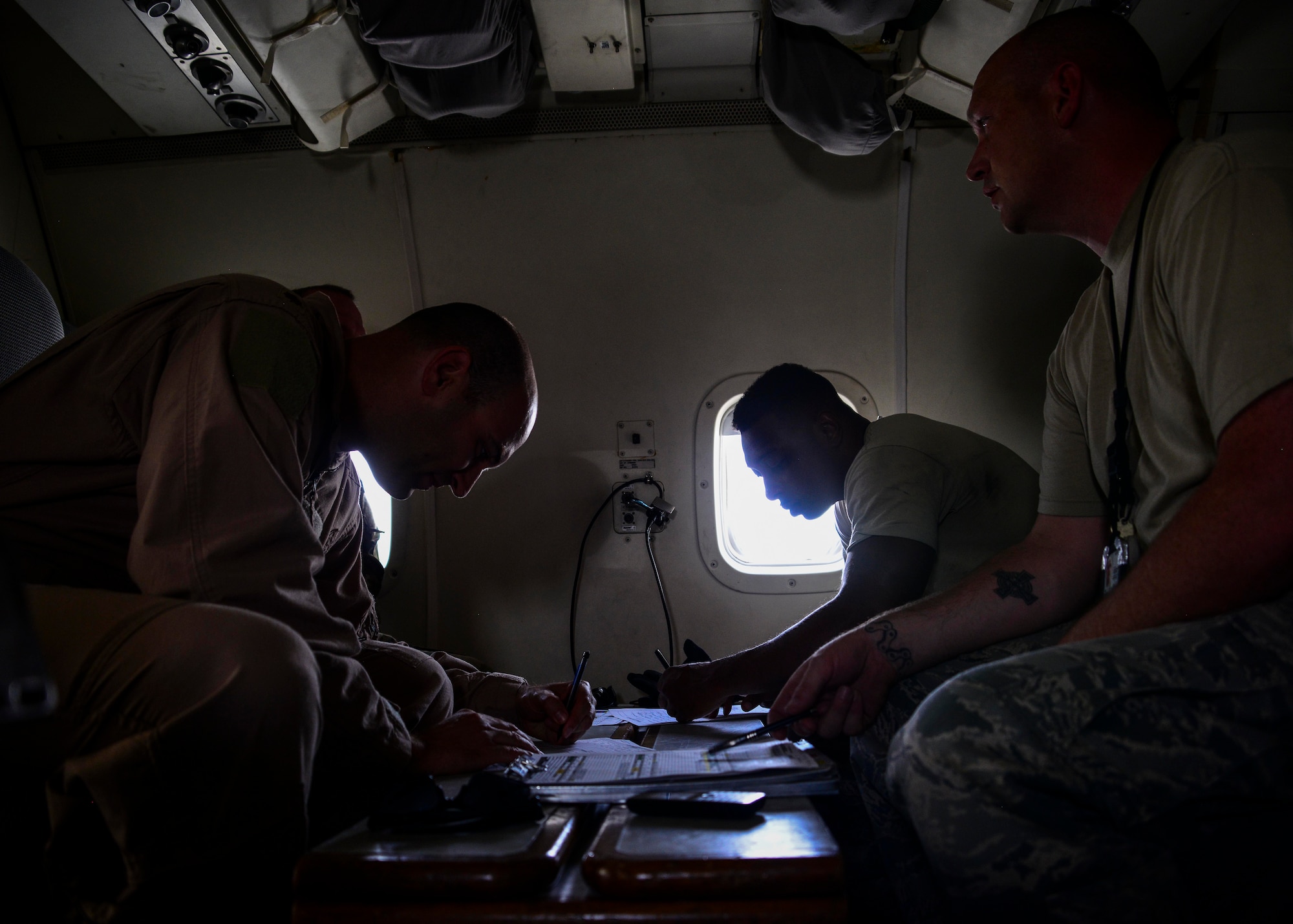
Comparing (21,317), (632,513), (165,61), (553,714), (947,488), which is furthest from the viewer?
(632,513)

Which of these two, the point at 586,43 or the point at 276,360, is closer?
the point at 276,360

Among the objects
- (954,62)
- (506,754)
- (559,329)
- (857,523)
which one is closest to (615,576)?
(559,329)

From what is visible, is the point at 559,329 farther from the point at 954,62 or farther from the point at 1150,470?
the point at 1150,470

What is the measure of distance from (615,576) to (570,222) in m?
1.49

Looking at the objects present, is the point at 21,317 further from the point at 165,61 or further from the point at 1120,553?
the point at 1120,553

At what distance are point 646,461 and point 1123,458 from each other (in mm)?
2021

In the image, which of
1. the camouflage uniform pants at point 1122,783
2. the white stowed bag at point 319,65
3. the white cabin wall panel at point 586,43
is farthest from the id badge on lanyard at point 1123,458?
the white stowed bag at point 319,65

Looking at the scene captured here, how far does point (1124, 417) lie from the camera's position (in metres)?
1.46

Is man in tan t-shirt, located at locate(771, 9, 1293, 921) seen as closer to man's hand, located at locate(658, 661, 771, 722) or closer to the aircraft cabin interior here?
the aircraft cabin interior

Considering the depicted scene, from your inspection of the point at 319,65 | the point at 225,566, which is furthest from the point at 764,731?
the point at 319,65

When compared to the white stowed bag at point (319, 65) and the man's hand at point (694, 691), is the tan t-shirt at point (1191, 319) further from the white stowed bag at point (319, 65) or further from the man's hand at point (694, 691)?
the white stowed bag at point (319, 65)

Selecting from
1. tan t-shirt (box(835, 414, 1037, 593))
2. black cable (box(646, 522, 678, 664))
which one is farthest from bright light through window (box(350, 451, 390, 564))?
tan t-shirt (box(835, 414, 1037, 593))

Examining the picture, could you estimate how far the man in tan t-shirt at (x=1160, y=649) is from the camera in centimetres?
98

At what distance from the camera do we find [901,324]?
10.6 feet
